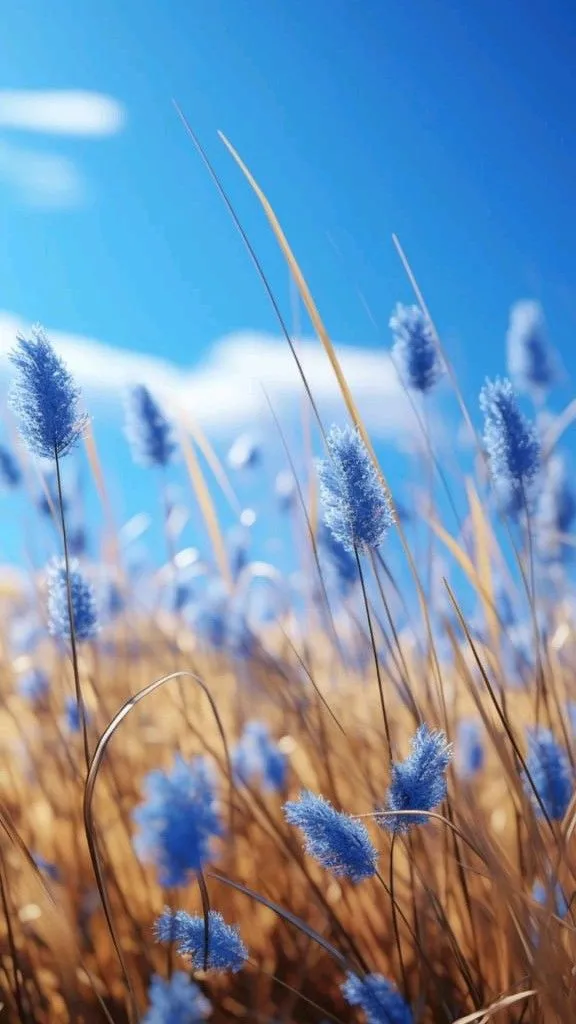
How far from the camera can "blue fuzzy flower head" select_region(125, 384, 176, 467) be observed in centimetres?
105

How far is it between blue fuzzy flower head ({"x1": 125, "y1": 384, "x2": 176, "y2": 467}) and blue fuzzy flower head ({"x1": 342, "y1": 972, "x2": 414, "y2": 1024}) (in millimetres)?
657

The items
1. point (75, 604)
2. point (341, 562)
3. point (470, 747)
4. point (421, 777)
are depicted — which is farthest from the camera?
point (470, 747)

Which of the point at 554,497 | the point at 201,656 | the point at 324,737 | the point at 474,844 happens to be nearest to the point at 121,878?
the point at 324,737

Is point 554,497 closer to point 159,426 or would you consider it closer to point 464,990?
point 159,426

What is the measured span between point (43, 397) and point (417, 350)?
14.4 inches

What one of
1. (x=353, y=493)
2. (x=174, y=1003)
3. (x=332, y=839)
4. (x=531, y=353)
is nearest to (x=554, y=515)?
(x=531, y=353)

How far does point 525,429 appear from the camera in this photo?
72cm

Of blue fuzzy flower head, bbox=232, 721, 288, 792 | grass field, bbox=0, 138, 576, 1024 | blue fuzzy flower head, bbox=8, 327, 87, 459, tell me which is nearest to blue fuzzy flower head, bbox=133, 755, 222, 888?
grass field, bbox=0, 138, 576, 1024

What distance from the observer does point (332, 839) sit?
47cm

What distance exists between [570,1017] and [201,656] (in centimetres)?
173

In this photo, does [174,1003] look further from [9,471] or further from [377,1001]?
[9,471]

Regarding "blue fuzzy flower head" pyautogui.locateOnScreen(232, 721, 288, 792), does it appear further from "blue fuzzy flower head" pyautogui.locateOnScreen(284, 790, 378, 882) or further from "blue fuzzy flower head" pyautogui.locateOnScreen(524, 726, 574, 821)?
"blue fuzzy flower head" pyautogui.locateOnScreen(284, 790, 378, 882)

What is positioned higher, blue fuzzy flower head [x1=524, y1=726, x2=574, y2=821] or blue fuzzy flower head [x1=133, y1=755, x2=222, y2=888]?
blue fuzzy flower head [x1=524, y1=726, x2=574, y2=821]

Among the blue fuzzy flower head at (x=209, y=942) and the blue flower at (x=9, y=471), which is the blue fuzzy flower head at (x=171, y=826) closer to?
the blue fuzzy flower head at (x=209, y=942)
